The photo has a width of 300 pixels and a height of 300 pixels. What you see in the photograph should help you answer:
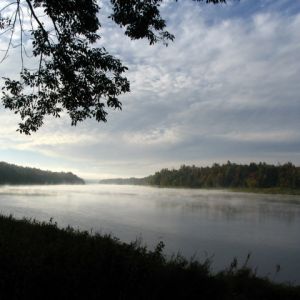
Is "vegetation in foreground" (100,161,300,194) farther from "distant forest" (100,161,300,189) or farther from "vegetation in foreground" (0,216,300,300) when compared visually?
"vegetation in foreground" (0,216,300,300)

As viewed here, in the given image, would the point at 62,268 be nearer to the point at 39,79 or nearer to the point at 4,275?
the point at 4,275

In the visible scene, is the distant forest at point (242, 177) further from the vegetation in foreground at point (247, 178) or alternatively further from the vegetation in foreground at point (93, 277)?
the vegetation in foreground at point (93, 277)

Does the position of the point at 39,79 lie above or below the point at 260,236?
above

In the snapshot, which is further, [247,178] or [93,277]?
[247,178]

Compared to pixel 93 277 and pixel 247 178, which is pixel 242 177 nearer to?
pixel 247 178

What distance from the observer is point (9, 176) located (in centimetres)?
14338

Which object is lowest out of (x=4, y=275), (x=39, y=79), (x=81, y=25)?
(x=4, y=275)

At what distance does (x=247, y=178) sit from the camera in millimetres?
160750

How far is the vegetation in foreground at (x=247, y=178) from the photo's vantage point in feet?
473

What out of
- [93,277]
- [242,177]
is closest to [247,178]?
[242,177]

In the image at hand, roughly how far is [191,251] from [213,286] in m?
10.2

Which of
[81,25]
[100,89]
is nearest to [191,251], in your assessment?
[100,89]

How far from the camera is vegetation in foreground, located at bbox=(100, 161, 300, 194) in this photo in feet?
473

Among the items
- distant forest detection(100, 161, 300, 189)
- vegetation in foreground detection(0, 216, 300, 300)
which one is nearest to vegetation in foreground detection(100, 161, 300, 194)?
distant forest detection(100, 161, 300, 189)
